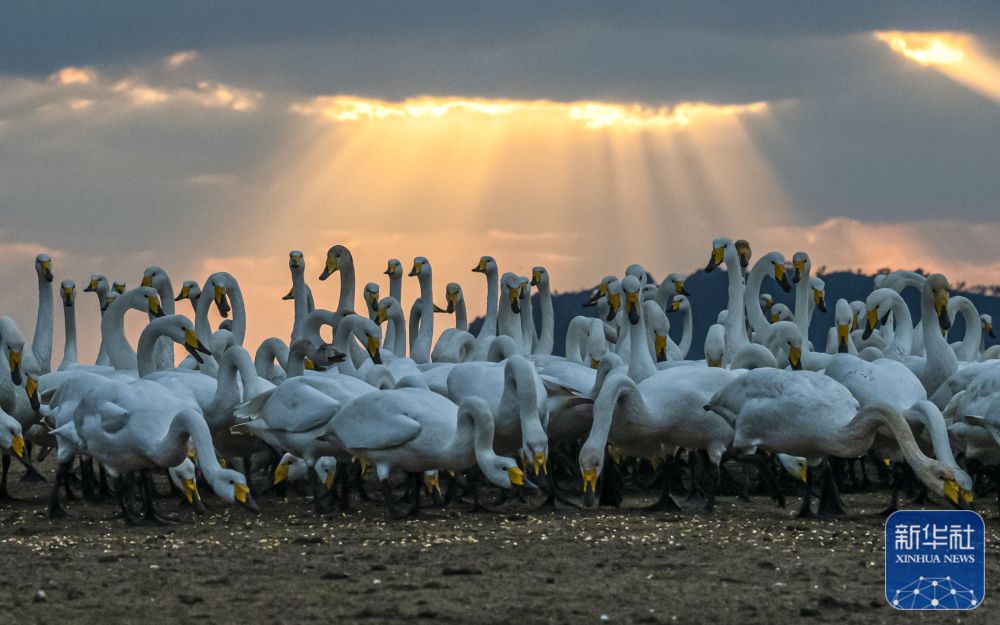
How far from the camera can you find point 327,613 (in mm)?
10531

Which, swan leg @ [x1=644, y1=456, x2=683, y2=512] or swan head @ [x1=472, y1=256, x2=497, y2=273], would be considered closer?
swan leg @ [x1=644, y1=456, x2=683, y2=512]

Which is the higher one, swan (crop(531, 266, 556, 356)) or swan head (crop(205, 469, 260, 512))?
swan (crop(531, 266, 556, 356))

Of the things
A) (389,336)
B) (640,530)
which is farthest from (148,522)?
(389,336)

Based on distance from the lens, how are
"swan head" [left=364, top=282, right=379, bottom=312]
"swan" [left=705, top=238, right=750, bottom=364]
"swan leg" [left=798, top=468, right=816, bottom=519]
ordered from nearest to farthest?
"swan leg" [left=798, top=468, right=816, bottom=519], "swan" [left=705, top=238, right=750, bottom=364], "swan head" [left=364, top=282, right=379, bottom=312]

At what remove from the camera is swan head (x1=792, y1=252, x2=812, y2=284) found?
25.0 metres

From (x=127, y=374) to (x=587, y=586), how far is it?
35.1 feet

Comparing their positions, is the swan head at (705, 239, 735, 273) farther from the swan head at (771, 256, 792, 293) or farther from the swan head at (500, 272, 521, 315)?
the swan head at (500, 272, 521, 315)

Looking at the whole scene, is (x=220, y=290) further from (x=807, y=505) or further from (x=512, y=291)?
(x=807, y=505)

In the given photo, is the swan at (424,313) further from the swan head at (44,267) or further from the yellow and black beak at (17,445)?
the yellow and black beak at (17,445)

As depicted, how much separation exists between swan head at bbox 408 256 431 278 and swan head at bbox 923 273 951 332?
37.4 ft

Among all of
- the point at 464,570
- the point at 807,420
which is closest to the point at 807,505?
the point at 807,420

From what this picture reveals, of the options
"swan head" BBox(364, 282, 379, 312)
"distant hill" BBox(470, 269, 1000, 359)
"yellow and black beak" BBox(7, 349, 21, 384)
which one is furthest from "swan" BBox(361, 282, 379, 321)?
"distant hill" BBox(470, 269, 1000, 359)

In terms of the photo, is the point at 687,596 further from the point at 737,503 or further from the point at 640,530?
the point at 737,503

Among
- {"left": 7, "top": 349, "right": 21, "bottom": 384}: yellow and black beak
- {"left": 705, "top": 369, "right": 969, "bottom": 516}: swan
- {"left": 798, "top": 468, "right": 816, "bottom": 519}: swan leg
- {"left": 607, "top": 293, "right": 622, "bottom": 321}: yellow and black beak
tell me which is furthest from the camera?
{"left": 607, "top": 293, "right": 622, "bottom": 321}: yellow and black beak
